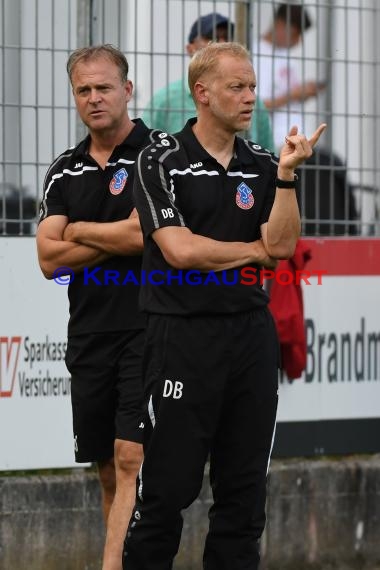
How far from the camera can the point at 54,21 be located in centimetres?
765

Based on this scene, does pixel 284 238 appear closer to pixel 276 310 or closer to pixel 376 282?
pixel 276 310

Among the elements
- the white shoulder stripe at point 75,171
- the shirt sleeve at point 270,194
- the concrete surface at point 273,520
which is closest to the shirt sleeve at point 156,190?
the shirt sleeve at point 270,194

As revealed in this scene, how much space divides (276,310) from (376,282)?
793 millimetres

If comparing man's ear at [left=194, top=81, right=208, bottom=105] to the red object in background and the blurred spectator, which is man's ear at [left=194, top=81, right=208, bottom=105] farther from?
the blurred spectator

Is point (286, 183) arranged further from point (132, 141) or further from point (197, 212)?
point (132, 141)

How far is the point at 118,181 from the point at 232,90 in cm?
94

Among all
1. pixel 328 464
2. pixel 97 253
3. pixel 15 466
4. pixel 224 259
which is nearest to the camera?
pixel 224 259

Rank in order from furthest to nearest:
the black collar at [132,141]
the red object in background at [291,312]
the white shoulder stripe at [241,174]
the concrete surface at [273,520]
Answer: the red object in background at [291,312]
the concrete surface at [273,520]
the black collar at [132,141]
the white shoulder stripe at [241,174]

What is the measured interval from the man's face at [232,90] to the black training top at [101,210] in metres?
0.83

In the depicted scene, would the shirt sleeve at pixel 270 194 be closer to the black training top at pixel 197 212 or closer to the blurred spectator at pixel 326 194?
the black training top at pixel 197 212

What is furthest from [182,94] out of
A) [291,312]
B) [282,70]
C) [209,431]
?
[209,431]

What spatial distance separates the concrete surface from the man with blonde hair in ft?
6.47

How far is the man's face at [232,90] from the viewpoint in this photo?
5.61 m

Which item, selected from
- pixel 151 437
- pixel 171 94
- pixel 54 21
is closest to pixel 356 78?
pixel 171 94
